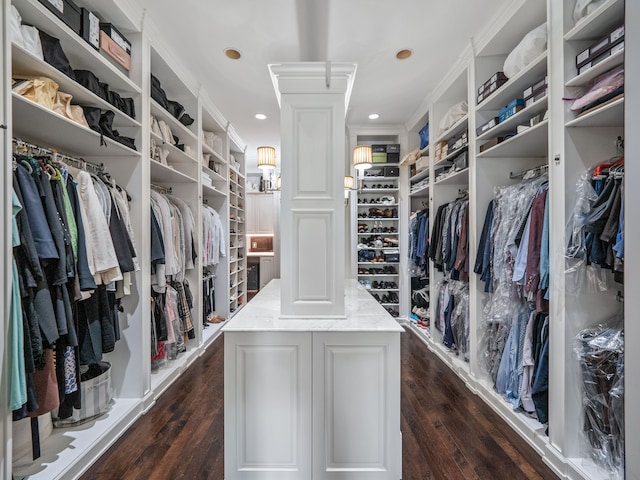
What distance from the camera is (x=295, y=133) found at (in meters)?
1.45

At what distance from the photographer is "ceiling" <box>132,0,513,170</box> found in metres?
1.91

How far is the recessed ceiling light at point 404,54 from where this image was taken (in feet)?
7.85

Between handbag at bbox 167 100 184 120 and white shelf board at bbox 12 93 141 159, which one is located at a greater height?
handbag at bbox 167 100 184 120

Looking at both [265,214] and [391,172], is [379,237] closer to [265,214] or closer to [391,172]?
[391,172]

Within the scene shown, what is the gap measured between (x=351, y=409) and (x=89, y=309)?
1526mm

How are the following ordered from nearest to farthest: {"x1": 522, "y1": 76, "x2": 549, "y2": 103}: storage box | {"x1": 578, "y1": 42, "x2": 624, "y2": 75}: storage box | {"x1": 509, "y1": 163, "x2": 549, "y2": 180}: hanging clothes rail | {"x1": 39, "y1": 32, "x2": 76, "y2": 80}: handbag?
{"x1": 578, "y1": 42, "x2": 624, "y2": 75}: storage box
{"x1": 39, "y1": 32, "x2": 76, "y2": 80}: handbag
{"x1": 522, "y1": 76, "x2": 549, "y2": 103}: storage box
{"x1": 509, "y1": 163, "x2": 549, "y2": 180}: hanging clothes rail

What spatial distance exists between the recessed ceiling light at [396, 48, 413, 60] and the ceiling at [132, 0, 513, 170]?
0.04 m

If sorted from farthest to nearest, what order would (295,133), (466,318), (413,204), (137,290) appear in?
(413,204) → (466,318) → (137,290) → (295,133)

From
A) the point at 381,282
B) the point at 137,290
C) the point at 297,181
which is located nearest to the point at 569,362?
the point at 297,181

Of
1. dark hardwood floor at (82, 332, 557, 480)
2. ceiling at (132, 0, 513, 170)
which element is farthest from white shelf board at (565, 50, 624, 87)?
dark hardwood floor at (82, 332, 557, 480)

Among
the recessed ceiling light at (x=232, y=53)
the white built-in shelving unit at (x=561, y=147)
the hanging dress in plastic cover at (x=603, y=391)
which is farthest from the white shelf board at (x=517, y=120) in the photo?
the recessed ceiling light at (x=232, y=53)

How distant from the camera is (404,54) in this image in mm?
2436

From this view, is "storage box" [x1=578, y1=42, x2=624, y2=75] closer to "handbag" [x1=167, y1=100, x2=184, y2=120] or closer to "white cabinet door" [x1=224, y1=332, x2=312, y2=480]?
"white cabinet door" [x1=224, y1=332, x2=312, y2=480]

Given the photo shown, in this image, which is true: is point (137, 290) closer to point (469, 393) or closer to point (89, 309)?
point (89, 309)
